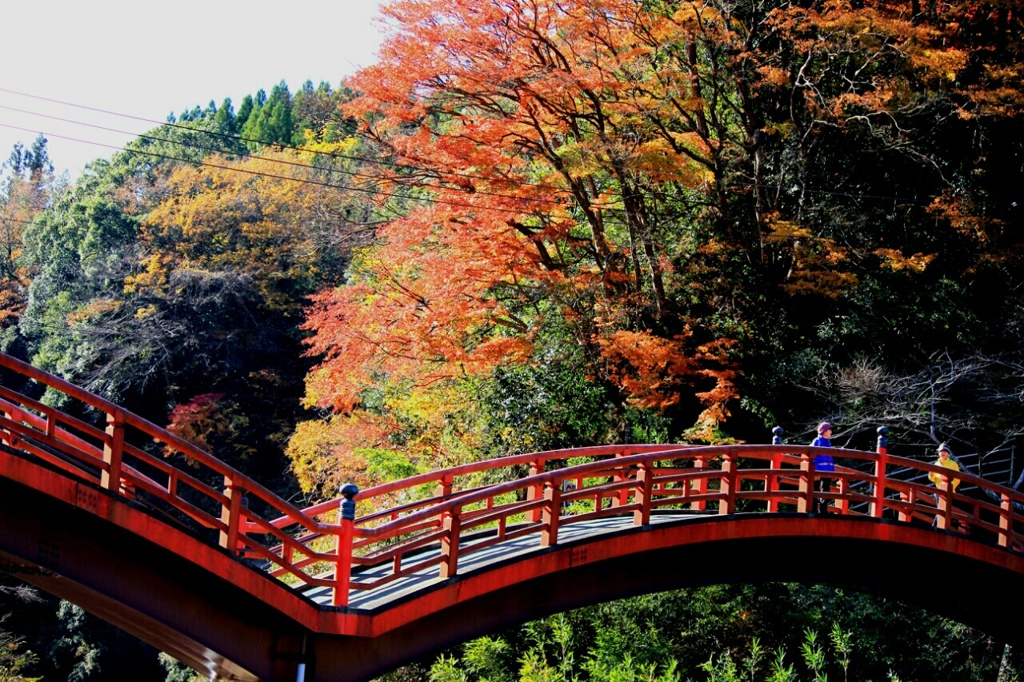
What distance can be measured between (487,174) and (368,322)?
386 cm

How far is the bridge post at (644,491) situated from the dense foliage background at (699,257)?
507cm

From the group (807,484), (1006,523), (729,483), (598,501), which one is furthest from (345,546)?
(1006,523)

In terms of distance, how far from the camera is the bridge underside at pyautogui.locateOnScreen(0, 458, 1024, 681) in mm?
8016

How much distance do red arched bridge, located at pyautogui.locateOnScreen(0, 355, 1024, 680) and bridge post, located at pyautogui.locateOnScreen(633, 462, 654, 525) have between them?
2cm

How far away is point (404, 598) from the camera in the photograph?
9516 mm

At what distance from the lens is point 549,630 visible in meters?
17.2

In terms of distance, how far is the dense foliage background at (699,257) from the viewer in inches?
706

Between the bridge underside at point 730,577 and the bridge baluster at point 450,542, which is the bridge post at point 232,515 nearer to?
the bridge underside at point 730,577

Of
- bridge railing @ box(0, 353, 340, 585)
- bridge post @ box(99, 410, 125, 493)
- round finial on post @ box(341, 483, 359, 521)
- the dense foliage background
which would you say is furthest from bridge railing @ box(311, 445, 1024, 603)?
the dense foliage background

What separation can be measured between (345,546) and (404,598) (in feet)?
2.79

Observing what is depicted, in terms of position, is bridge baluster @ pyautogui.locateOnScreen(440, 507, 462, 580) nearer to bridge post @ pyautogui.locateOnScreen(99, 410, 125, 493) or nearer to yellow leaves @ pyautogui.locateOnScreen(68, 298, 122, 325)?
bridge post @ pyautogui.locateOnScreen(99, 410, 125, 493)

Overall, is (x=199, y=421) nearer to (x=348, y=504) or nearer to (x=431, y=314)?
(x=431, y=314)

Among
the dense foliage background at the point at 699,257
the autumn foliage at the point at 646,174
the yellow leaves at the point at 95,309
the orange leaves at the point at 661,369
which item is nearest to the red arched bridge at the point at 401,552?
the dense foliage background at the point at 699,257

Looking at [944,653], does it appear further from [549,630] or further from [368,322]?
[368,322]
